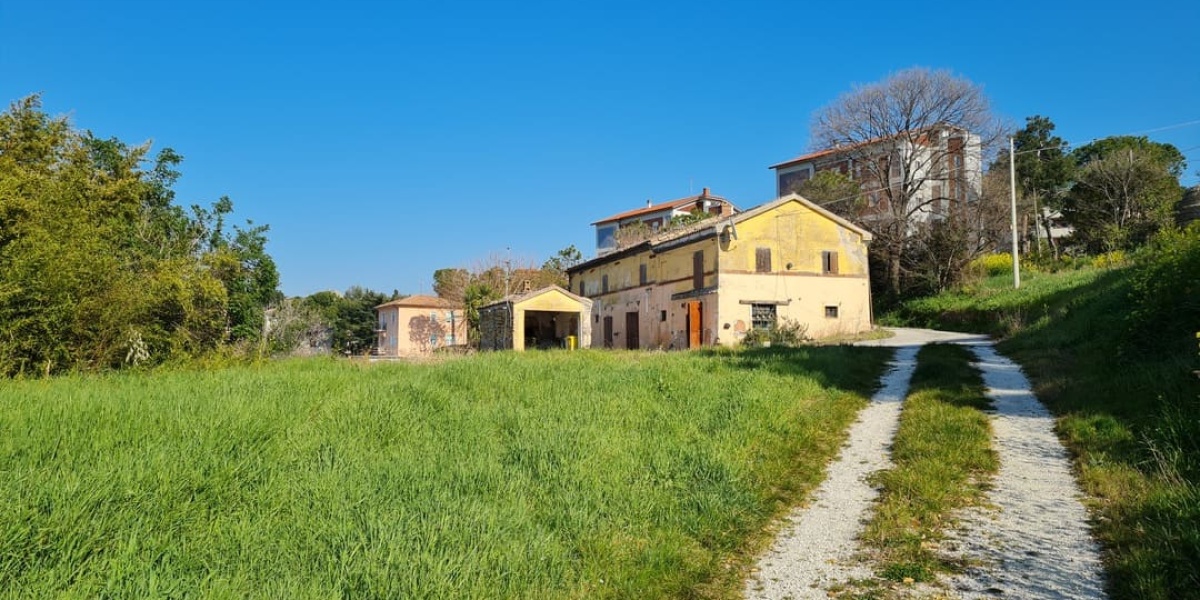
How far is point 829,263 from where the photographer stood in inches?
1219

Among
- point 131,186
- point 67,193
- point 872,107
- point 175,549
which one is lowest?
point 175,549

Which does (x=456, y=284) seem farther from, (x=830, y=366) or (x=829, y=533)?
(x=829, y=533)

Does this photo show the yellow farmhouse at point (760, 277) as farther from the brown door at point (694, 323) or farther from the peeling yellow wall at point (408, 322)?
the peeling yellow wall at point (408, 322)

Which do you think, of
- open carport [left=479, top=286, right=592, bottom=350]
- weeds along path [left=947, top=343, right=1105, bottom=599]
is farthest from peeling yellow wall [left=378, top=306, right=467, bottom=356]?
weeds along path [left=947, top=343, right=1105, bottom=599]

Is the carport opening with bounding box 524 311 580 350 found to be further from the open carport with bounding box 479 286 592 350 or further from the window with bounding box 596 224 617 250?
the window with bounding box 596 224 617 250

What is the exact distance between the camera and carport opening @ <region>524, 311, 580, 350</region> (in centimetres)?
3712

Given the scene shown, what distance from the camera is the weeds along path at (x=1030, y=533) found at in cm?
418

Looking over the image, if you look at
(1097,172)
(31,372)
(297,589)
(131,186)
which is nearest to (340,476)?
(297,589)

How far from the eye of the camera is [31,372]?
11266mm

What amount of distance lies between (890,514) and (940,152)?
38.5m

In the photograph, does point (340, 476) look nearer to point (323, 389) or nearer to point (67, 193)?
point (323, 389)

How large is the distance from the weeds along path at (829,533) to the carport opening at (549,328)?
28435 mm

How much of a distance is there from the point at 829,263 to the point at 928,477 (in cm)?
2585

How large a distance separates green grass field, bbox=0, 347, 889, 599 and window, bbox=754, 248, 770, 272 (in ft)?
68.6
